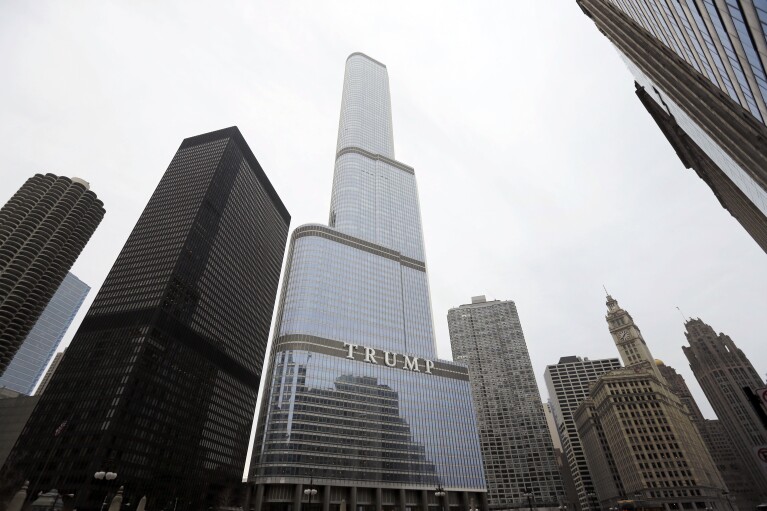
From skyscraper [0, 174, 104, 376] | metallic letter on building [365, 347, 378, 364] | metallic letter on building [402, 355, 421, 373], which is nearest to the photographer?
metallic letter on building [365, 347, 378, 364]

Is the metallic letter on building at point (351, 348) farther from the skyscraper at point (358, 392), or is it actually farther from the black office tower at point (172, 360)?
the black office tower at point (172, 360)

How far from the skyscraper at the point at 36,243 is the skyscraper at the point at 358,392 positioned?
334 feet

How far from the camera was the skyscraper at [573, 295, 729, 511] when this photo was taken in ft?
386

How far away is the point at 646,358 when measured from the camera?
168500 millimetres

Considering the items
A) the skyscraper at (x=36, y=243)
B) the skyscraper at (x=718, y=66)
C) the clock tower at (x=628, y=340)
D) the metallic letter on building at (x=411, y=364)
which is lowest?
the skyscraper at (x=718, y=66)

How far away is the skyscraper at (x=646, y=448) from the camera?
118 metres

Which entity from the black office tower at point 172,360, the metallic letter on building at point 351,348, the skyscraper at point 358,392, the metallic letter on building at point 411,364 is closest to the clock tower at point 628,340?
the skyscraper at point 358,392

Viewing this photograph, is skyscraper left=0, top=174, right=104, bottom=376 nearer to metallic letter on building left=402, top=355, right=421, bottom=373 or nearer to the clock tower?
metallic letter on building left=402, top=355, right=421, bottom=373

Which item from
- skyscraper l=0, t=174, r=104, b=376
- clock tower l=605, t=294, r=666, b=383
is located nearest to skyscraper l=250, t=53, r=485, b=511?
clock tower l=605, t=294, r=666, b=383

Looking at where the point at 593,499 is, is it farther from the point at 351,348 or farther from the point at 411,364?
the point at 351,348

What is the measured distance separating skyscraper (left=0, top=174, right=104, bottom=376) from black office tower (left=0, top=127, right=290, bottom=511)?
39518 mm

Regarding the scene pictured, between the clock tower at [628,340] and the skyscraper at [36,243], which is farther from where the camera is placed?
the clock tower at [628,340]

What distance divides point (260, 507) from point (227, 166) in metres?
132

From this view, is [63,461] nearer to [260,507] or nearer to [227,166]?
[260,507]
